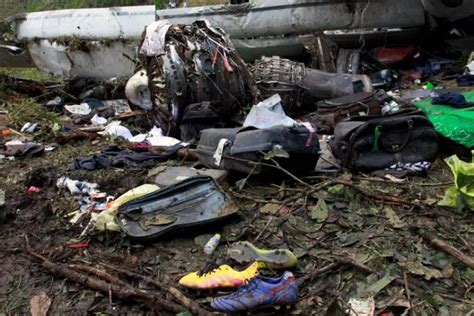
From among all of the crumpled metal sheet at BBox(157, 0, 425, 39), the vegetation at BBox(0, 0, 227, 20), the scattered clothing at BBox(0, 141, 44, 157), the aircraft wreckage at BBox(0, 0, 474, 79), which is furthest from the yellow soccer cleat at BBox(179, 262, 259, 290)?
the vegetation at BBox(0, 0, 227, 20)

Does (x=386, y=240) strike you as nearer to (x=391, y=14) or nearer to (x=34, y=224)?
(x=34, y=224)

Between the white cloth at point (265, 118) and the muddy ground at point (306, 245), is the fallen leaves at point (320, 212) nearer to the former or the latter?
the muddy ground at point (306, 245)

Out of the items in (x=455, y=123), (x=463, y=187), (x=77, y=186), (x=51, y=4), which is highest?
(x=463, y=187)

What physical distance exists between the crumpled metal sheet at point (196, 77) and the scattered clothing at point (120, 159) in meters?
0.76

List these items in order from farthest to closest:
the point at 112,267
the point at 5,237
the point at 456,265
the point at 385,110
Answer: the point at 385,110 → the point at 5,237 → the point at 112,267 → the point at 456,265

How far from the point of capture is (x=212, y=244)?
2703mm

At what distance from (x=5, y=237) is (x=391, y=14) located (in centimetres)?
642

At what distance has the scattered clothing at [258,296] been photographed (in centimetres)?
204

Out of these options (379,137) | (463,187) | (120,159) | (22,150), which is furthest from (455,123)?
(22,150)

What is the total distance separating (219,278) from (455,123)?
250 centimetres

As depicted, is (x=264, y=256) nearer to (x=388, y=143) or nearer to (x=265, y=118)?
(x=388, y=143)

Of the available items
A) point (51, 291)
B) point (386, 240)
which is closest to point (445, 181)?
point (386, 240)

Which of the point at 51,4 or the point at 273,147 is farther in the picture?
the point at 51,4

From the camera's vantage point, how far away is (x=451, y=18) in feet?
25.0
